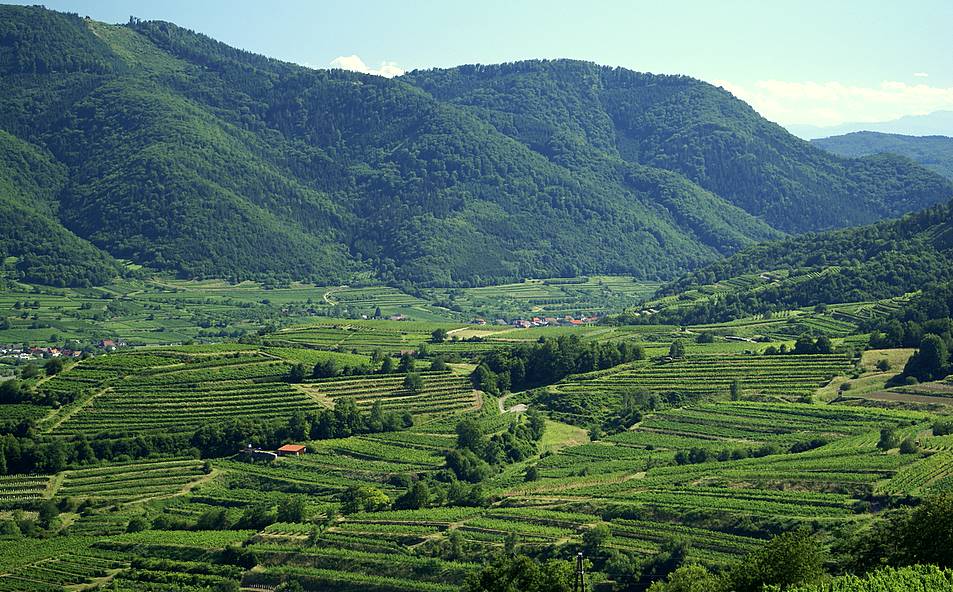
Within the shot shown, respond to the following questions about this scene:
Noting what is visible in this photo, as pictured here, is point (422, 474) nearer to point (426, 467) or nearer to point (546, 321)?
point (426, 467)

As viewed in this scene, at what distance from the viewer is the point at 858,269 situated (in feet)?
420

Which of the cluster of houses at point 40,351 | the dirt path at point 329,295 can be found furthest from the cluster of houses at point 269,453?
the dirt path at point 329,295

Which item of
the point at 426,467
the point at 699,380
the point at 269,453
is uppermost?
the point at 699,380

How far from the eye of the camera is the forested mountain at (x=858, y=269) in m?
123

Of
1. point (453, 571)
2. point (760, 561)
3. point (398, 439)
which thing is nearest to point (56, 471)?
point (398, 439)

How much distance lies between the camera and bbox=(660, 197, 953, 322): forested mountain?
123 metres

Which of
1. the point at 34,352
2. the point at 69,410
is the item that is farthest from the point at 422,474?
the point at 34,352

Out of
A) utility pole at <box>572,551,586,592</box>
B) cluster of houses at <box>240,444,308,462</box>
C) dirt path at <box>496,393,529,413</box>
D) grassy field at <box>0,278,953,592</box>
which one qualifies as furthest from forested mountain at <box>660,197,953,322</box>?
utility pole at <box>572,551,586,592</box>

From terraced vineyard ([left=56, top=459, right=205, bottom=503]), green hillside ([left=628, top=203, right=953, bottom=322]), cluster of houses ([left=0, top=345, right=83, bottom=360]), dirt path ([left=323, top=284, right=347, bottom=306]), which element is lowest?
terraced vineyard ([left=56, top=459, right=205, bottom=503])

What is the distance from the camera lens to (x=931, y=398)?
79062 mm

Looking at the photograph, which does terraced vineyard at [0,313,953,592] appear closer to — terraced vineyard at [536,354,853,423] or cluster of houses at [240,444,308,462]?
terraced vineyard at [536,354,853,423]

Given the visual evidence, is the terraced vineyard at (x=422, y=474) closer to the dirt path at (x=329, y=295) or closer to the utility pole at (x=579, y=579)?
the utility pole at (x=579, y=579)

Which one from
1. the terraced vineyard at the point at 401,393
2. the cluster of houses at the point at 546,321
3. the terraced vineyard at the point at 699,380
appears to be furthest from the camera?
the cluster of houses at the point at 546,321

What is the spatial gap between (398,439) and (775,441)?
24679 mm
